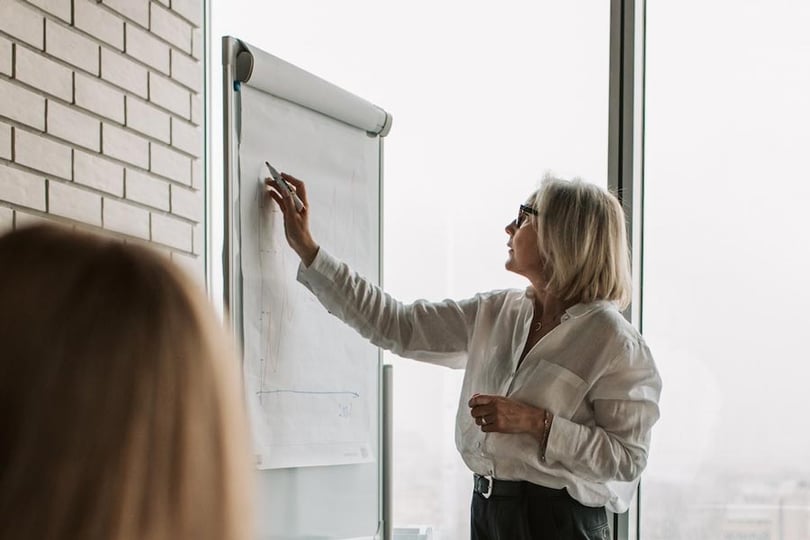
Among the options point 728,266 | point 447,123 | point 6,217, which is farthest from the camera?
point 447,123

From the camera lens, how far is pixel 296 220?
2.27 meters

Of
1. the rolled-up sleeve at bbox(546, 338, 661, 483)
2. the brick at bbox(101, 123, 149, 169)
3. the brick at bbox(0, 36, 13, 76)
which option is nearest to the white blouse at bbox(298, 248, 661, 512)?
the rolled-up sleeve at bbox(546, 338, 661, 483)

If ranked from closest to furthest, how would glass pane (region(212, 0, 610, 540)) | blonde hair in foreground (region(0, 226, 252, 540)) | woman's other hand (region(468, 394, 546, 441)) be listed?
1. blonde hair in foreground (region(0, 226, 252, 540))
2. woman's other hand (region(468, 394, 546, 441))
3. glass pane (region(212, 0, 610, 540))

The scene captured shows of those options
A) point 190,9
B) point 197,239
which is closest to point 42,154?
point 197,239

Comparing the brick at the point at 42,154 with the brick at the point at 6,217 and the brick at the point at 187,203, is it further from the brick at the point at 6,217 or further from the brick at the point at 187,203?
the brick at the point at 187,203

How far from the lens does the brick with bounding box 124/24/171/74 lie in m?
2.26

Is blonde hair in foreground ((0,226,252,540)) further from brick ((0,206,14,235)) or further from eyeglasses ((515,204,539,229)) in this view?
eyeglasses ((515,204,539,229))

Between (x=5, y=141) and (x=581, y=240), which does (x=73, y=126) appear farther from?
(x=581, y=240)

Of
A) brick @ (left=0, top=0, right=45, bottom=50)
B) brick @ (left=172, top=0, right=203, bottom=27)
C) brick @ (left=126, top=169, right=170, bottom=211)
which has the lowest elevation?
brick @ (left=126, top=169, right=170, bottom=211)

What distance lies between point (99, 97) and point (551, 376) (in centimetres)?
117

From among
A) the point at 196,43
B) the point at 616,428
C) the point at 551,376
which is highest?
the point at 196,43

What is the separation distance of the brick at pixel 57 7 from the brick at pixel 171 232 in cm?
50

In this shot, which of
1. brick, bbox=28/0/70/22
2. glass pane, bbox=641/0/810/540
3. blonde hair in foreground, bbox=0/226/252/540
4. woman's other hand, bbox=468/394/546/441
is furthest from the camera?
glass pane, bbox=641/0/810/540

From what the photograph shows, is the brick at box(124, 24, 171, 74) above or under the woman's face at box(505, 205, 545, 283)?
above
